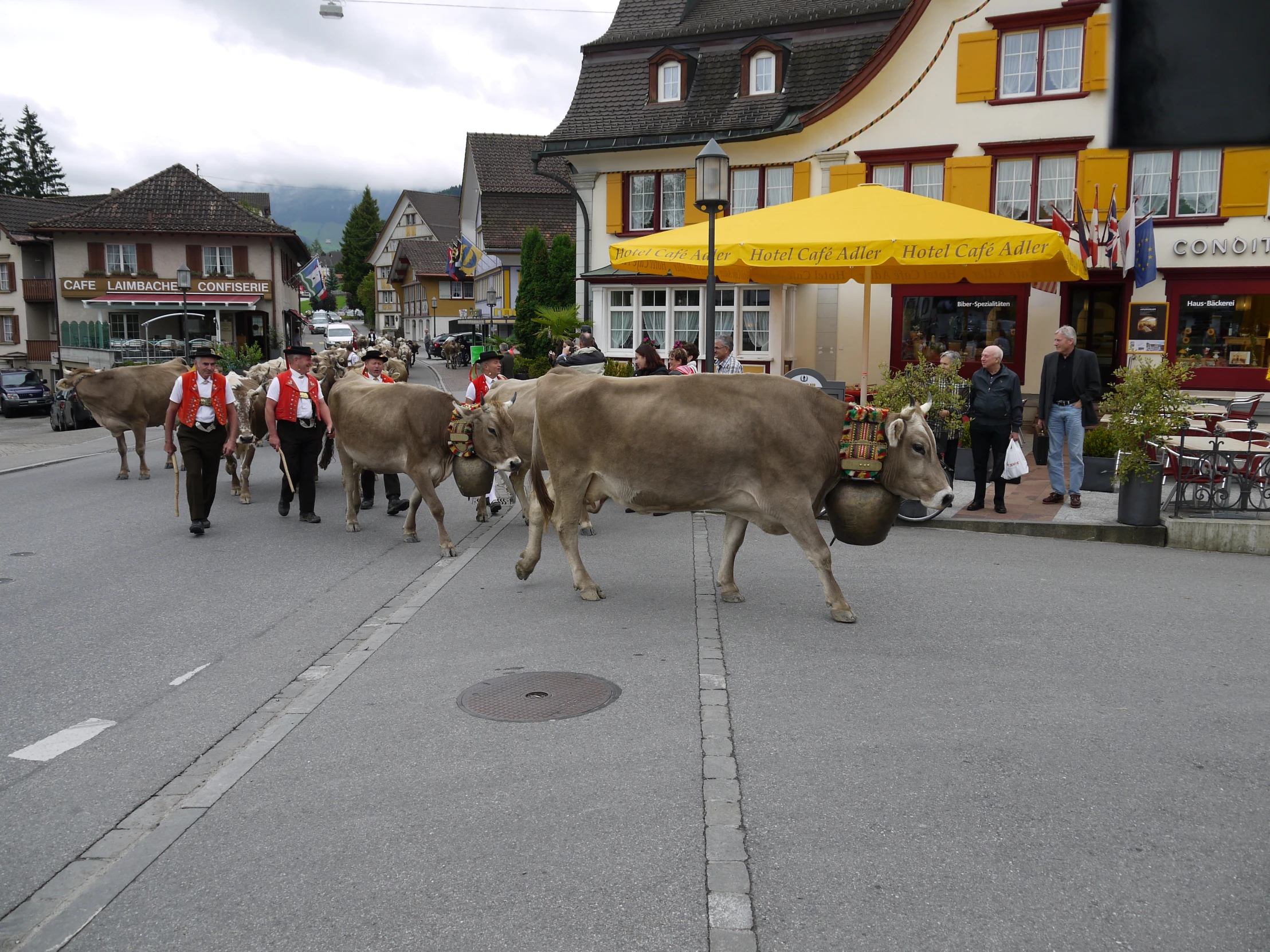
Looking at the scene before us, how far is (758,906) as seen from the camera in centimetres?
352

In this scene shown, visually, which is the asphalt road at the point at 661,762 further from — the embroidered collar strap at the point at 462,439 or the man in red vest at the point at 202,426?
the man in red vest at the point at 202,426

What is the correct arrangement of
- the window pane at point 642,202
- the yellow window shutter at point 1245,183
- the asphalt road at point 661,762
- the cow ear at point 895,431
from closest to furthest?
the asphalt road at point 661,762
the cow ear at point 895,431
the yellow window shutter at point 1245,183
the window pane at point 642,202

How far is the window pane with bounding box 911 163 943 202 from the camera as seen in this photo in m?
21.5

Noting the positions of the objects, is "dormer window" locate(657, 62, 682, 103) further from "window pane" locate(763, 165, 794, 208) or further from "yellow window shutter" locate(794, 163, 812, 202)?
"yellow window shutter" locate(794, 163, 812, 202)

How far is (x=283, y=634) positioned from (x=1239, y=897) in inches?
219

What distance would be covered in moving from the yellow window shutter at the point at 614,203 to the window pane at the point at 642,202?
277mm

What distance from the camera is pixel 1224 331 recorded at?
19.6m

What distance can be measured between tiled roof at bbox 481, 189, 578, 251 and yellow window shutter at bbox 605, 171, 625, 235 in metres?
26.6

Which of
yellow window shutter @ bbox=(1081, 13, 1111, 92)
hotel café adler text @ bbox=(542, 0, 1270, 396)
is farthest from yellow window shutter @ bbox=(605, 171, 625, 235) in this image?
yellow window shutter @ bbox=(1081, 13, 1111, 92)

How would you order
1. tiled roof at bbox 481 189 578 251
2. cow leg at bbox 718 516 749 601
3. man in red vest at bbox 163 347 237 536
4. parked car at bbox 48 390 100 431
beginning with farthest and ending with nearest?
tiled roof at bbox 481 189 578 251 < parked car at bbox 48 390 100 431 < man in red vest at bbox 163 347 237 536 < cow leg at bbox 718 516 749 601

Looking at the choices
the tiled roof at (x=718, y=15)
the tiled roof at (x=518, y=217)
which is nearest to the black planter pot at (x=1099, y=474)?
the tiled roof at (x=718, y=15)

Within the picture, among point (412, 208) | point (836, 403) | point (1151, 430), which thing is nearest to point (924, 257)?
point (1151, 430)

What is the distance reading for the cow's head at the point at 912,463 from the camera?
710cm

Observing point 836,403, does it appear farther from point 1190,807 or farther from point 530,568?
point 1190,807
